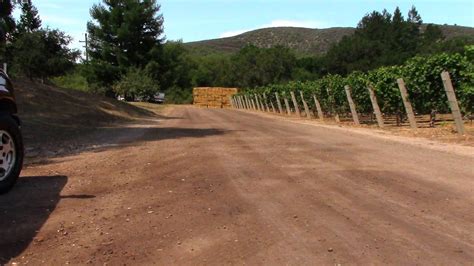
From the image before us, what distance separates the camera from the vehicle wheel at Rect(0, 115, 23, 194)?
656 centimetres

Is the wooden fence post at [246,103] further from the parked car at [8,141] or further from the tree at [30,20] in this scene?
the parked car at [8,141]

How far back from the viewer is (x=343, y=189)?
677 cm

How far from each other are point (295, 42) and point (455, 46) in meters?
130

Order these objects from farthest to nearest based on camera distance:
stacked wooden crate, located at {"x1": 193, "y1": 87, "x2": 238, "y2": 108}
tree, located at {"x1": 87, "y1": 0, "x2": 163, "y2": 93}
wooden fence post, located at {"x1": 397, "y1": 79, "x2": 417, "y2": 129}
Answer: stacked wooden crate, located at {"x1": 193, "y1": 87, "x2": 238, "y2": 108} → tree, located at {"x1": 87, "y1": 0, "x2": 163, "y2": 93} → wooden fence post, located at {"x1": 397, "y1": 79, "x2": 417, "y2": 129}

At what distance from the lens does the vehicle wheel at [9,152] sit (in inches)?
258

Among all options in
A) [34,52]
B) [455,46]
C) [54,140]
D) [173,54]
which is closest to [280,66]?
[173,54]

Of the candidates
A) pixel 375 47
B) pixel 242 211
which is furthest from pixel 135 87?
pixel 242 211

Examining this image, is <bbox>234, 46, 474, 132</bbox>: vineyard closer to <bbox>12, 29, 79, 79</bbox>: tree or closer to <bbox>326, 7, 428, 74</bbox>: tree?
<bbox>12, 29, 79, 79</bbox>: tree

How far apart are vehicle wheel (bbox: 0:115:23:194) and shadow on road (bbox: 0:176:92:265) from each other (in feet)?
0.50

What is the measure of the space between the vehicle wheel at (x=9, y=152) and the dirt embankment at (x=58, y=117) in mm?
2888

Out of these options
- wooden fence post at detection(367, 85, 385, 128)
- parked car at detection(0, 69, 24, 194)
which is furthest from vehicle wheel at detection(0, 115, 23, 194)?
wooden fence post at detection(367, 85, 385, 128)

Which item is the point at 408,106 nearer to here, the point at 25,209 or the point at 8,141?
the point at 8,141

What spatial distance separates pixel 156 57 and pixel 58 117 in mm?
62271

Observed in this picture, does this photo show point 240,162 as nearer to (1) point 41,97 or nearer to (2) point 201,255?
(2) point 201,255
